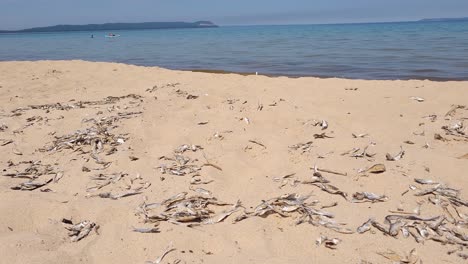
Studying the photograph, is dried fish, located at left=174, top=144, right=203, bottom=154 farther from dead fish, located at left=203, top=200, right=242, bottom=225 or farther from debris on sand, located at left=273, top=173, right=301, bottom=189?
dead fish, located at left=203, top=200, right=242, bottom=225

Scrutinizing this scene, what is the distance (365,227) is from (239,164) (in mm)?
1195

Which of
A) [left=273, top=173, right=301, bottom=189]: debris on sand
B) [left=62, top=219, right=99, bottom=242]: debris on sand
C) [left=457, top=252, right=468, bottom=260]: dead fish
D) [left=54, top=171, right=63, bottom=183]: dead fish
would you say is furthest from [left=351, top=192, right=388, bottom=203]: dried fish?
[left=54, top=171, right=63, bottom=183]: dead fish

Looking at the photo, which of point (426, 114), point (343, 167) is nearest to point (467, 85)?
point (426, 114)

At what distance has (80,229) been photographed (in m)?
2.27

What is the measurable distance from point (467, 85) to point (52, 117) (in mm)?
6067

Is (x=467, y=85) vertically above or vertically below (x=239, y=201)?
above

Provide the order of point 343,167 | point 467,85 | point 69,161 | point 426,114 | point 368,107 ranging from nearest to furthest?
point 343,167 → point 69,161 → point 426,114 → point 368,107 → point 467,85

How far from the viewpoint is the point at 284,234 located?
7.27 feet

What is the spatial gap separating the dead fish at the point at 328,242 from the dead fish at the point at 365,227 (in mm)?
171

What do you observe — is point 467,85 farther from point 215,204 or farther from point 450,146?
point 215,204

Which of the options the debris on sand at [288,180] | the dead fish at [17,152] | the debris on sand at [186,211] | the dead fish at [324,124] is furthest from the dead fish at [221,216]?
the dead fish at [17,152]

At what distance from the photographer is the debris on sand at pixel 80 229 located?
86.6 inches

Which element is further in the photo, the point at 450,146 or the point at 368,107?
the point at 368,107

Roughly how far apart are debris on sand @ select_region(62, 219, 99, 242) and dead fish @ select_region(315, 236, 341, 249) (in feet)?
4.37
